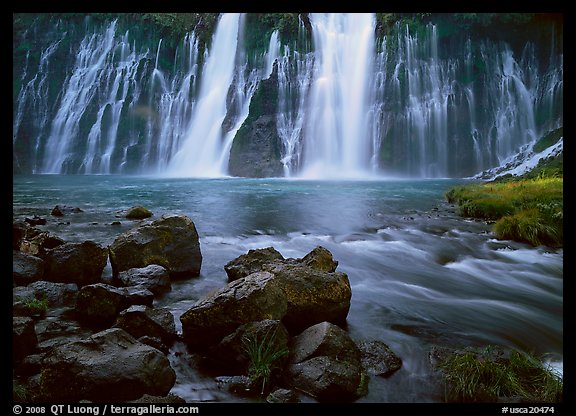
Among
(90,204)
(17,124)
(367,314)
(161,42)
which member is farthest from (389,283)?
(17,124)

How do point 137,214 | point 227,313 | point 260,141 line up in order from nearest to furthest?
point 227,313 < point 137,214 < point 260,141

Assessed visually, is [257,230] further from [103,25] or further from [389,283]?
[103,25]

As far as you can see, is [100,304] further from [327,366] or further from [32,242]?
[32,242]

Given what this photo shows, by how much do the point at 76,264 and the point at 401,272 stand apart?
6.26 m

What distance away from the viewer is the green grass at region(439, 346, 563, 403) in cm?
357

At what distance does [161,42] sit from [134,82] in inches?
293

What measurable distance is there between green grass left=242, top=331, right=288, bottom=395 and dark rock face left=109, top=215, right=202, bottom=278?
345cm

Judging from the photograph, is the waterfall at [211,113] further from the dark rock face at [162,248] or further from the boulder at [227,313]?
the boulder at [227,313]

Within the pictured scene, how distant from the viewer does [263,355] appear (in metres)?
3.73

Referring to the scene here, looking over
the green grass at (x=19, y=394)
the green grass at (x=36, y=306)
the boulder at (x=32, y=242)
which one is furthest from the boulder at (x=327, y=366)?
the boulder at (x=32, y=242)

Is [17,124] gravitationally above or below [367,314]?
above

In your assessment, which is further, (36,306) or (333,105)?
(333,105)

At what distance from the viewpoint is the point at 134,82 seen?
56062 mm

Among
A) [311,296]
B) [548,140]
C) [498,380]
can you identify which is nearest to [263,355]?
[311,296]
